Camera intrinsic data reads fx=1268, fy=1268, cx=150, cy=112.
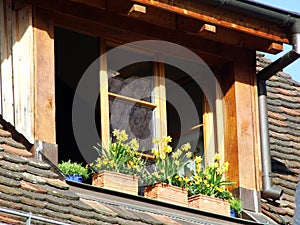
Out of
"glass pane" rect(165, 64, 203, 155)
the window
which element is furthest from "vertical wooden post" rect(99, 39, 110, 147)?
"glass pane" rect(165, 64, 203, 155)

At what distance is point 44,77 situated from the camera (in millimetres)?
8375

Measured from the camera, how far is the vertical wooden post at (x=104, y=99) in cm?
879

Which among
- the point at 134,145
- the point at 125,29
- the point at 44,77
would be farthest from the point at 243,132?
the point at 44,77

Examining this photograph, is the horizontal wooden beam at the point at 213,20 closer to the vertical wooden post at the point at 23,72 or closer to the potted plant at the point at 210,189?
the vertical wooden post at the point at 23,72

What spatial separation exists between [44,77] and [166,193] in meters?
1.14

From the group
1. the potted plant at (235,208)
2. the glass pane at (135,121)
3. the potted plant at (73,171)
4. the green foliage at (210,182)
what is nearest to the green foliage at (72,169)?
the potted plant at (73,171)

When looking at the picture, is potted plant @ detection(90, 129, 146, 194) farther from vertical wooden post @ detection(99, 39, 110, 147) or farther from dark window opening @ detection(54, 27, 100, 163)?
dark window opening @ detection(54, 27, 100, 163)

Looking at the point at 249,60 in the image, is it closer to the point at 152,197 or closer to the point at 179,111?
the point at 179,111

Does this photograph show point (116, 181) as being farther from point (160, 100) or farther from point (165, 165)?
point (160, 100)

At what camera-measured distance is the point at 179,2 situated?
29.1 ft

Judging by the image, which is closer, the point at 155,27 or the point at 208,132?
the point at 155,27

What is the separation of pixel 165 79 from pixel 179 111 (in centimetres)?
33

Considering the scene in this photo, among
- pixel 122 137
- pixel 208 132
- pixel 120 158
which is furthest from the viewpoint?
pixel 208 132

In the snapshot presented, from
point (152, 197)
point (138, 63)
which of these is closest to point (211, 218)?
point (152, 197)
